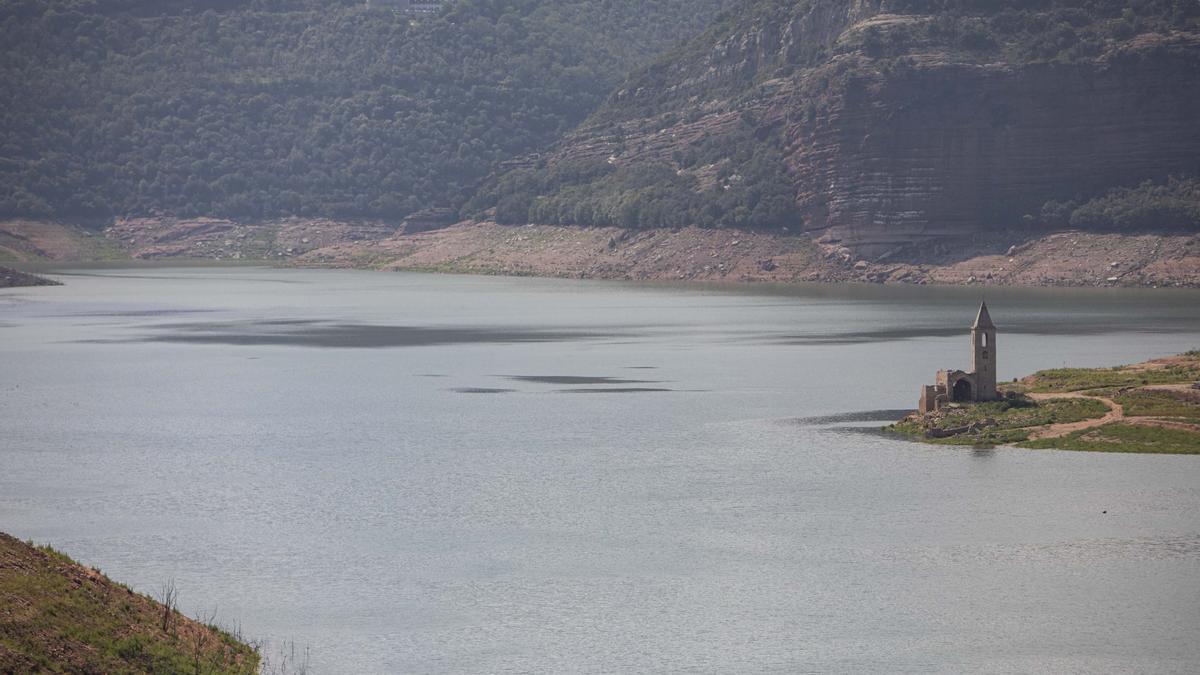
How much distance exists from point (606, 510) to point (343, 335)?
7602cm

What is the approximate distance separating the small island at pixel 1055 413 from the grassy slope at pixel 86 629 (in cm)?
3933

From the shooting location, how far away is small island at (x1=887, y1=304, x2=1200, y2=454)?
225ft

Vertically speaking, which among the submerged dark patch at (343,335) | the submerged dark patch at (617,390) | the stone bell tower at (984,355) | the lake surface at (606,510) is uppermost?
the stone bell tower at (984,355)

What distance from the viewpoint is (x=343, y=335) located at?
431ft

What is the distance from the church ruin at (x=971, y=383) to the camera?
73.3 meters

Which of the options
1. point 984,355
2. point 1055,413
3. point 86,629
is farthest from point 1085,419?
point 86,629

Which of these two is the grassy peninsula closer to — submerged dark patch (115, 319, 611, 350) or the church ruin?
the church ruin

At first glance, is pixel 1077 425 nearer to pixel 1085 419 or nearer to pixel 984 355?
pixel 1085 419

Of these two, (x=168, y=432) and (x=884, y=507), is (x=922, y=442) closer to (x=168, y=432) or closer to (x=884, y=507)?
(x=884, y=507)

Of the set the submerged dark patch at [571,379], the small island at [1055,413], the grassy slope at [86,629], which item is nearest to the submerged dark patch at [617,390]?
the submerged dark patch at [571,379]

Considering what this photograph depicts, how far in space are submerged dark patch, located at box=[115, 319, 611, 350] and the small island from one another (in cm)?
→ 5229

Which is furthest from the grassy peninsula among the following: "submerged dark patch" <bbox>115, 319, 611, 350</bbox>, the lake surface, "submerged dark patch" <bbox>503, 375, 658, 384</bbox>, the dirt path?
"submerged dark patch" <bbox>115, 319, 611, 350</bbox>

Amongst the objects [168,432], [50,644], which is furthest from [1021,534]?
[168,432]

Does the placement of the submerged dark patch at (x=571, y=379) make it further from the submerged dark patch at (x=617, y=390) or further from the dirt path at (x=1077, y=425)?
the dirt path at (x=1077, y=425)
